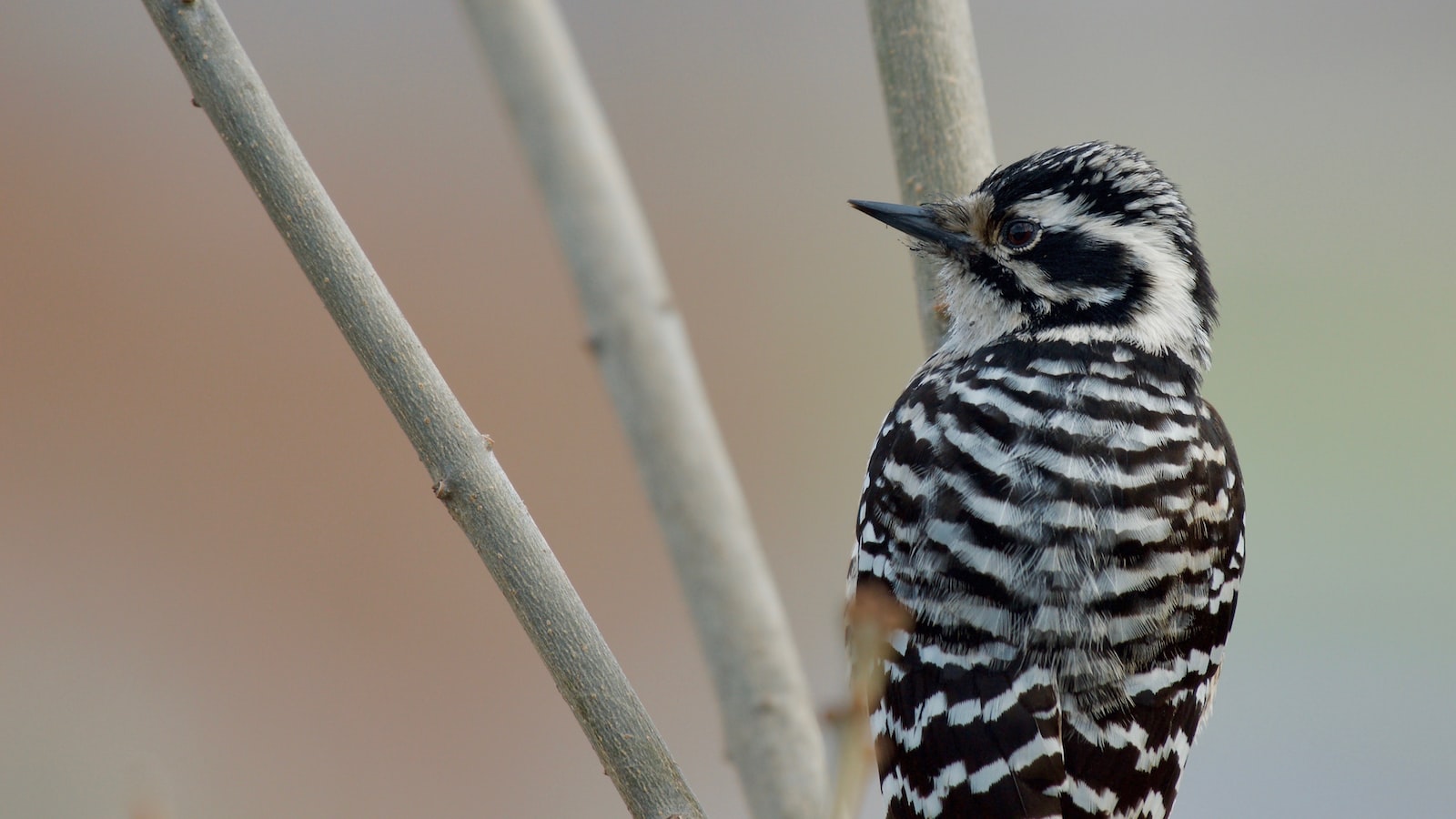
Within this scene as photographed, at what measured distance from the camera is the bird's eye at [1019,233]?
1.84m

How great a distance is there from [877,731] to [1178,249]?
34.2 inches

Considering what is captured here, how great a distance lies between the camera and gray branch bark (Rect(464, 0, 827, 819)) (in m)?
0.63

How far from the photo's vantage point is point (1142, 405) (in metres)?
1.71

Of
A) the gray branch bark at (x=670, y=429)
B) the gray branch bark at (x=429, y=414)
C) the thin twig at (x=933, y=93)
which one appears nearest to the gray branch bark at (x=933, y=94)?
the thin twig at (x=933, y=93)

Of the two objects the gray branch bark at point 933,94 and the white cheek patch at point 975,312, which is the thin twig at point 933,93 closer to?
the gray branch bark at point 933,94

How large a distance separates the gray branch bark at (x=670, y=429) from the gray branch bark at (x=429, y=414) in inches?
25.9

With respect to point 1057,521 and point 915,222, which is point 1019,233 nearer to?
point 915,222

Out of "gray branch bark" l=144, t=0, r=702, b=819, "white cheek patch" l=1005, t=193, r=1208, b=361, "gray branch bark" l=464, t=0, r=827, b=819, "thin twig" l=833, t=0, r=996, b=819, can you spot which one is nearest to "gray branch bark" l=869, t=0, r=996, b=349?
"thin twig" l=833, t=0, r=996, b=819

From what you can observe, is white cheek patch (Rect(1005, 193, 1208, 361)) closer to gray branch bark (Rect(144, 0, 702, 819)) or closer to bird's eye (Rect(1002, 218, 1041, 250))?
bird's eye (Rect(1002, 218, 1041, 250))

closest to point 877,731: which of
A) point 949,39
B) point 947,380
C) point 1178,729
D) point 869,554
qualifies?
point 869,554

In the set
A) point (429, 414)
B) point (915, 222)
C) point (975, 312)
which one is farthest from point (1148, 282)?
point (429, 414)

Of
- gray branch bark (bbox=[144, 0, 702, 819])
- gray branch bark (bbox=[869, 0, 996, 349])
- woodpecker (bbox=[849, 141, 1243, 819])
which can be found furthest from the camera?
gray branch bark (bbox=[869, 0, 996, 349])

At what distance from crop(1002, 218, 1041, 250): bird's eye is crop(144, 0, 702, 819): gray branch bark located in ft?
3.02

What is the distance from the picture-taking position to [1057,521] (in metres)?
1.58
